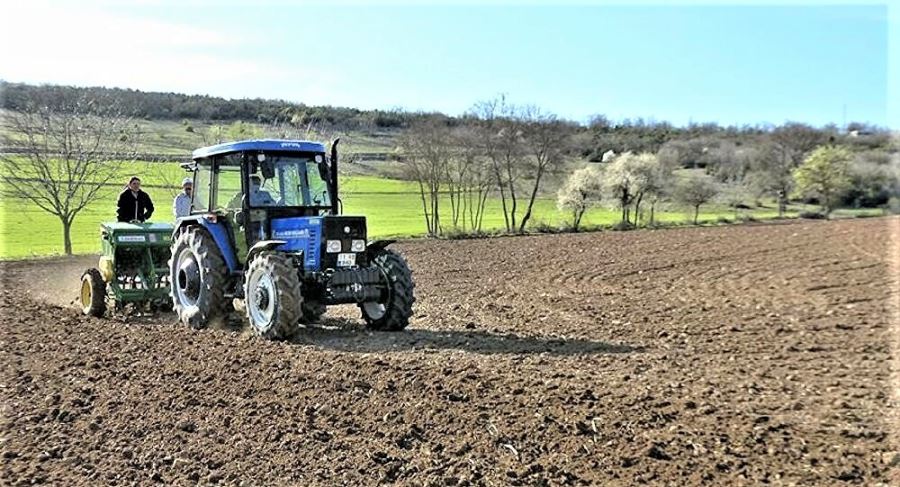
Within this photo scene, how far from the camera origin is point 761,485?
464 cm

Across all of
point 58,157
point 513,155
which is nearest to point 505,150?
point 513,155

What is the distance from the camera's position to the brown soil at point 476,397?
507 cm

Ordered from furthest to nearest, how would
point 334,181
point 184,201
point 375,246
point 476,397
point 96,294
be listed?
point 184,201 < point 96,294 < point 334,181 < point 375,246 < point 476,397

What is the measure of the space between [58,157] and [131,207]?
51.1 ft

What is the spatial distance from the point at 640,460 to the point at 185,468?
291cm

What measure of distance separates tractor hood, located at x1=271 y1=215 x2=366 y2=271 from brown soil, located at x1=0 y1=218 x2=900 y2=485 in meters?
0.94

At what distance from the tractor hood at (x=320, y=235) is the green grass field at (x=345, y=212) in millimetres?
19368

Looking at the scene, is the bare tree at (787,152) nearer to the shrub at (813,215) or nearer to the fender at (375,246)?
the shrub at (813,215)

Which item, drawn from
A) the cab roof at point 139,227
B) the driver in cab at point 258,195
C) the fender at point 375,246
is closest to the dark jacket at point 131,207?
the cab roof at point 139,227

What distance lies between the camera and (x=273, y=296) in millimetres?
9000

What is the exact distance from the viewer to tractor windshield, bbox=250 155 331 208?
32.7ft

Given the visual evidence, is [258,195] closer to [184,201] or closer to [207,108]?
[184,201]

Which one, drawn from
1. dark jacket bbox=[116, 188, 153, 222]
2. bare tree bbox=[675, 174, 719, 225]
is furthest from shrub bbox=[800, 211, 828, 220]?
dark jacket bbox=[116, 188, 153, 222]

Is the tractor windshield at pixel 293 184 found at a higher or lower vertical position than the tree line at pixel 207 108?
lower
